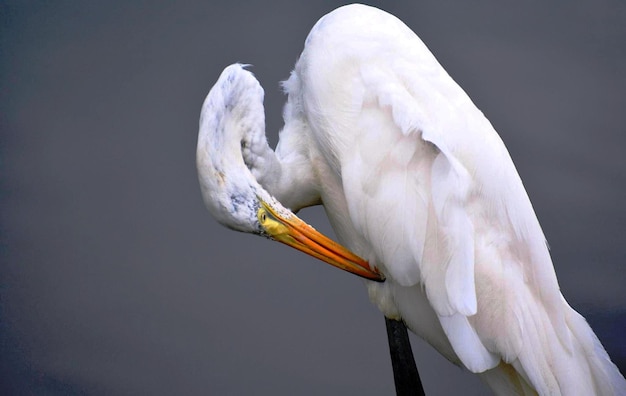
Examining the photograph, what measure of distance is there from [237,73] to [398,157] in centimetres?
38

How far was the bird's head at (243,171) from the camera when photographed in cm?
196

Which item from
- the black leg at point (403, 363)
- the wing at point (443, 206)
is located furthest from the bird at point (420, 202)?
the black leg at point (403, 363)

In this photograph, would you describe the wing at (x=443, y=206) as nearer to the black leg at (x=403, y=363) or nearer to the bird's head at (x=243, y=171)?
the bird's head at (x=243, y=171)

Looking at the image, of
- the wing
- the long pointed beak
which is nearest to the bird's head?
the long pointed beak

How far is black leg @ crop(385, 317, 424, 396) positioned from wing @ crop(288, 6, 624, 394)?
0.42m

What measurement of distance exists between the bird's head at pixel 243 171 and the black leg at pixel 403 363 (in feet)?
1.33

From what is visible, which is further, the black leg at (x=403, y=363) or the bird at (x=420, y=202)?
the black leg at (x=403, y=363)

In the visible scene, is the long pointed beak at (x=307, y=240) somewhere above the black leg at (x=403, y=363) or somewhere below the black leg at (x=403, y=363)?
above

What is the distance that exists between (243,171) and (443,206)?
40 centimetres

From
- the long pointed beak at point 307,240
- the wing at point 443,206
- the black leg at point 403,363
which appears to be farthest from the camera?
the black leg at point 403,363

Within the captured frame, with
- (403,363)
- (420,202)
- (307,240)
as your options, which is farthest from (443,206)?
(403,363)

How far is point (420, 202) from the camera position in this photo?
1964 millimetres

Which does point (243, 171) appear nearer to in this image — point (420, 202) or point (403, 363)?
point (420, 202)

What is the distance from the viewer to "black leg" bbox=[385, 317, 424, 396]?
8.34 feet
